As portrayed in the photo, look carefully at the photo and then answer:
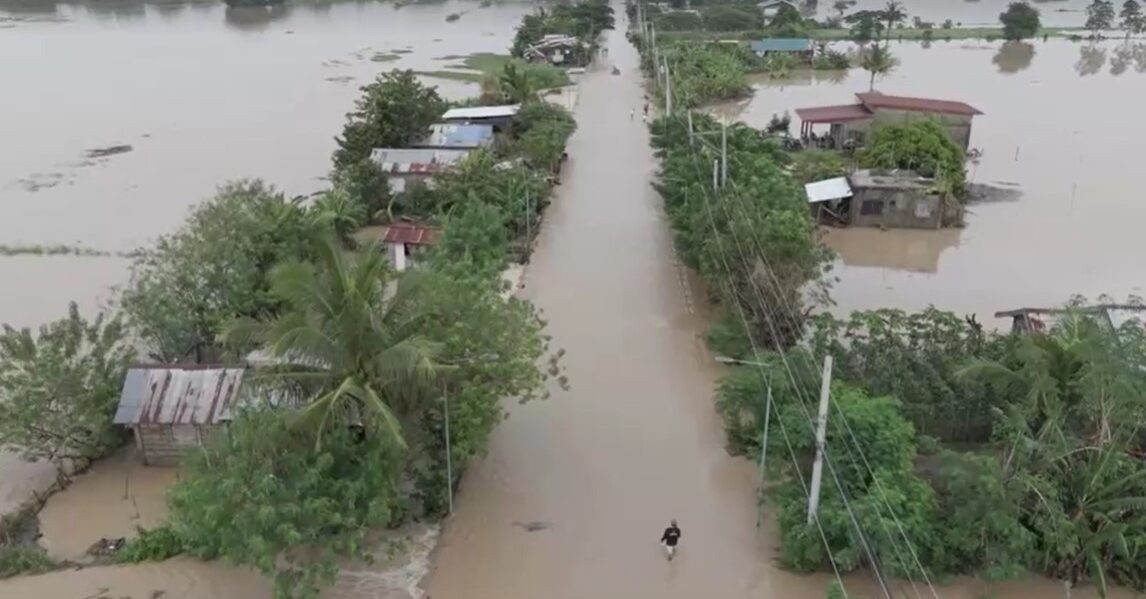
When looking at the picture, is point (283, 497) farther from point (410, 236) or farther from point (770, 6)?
point (770, 6)

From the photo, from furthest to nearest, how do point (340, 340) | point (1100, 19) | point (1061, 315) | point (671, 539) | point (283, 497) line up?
point (1100, 19), point (1061, 315), point (671, 539), point (340, 340), point (283, 497)

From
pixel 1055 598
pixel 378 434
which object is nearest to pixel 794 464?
pixel 1055 598

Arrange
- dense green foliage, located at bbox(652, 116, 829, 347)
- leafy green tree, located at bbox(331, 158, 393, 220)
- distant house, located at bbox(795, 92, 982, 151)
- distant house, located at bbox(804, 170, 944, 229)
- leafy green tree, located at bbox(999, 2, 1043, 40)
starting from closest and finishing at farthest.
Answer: dense green foliage, located at bbox(652, 116, 829, 347)
distant house, located at bbox(804, 170, 944, 229)
leafy green tree, located at bbox(331, 158, 393, 220)
distant house, located at bbox(795, 92, 982, 151)
leafy green tree, located at bbox(999, 2, 1043, 40)

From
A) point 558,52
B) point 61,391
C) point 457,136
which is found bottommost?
point 61,391

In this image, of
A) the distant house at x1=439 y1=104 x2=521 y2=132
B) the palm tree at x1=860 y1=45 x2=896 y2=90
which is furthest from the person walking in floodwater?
the palm tree at x1=860 y1=45 x2=896 y2=90

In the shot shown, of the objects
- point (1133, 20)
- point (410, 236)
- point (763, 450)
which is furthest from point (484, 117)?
point (1133, 20)

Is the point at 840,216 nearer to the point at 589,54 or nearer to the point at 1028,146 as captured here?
the point at 1028,146

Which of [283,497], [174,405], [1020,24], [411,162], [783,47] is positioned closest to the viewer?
[283,497]

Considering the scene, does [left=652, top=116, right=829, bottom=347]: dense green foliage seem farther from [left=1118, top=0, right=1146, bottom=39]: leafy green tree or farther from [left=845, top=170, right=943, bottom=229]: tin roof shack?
[left=1118, top=0, right=1146, bottom=39]: leafy green tree
